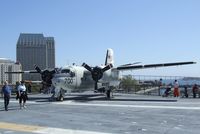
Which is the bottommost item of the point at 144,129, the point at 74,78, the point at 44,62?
the point at 144,129

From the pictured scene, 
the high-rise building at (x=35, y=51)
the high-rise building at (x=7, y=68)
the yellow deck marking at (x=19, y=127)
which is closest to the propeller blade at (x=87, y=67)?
the yellow deck marking at (x=19, y=127)

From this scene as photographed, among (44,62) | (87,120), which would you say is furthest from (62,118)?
(44,62)

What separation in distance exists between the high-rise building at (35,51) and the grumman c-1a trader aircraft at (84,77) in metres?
119

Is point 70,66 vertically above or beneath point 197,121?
above

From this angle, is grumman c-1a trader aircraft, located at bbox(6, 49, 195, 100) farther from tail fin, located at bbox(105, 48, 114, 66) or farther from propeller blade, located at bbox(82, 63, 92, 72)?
tail fin, located at bbox(105, 48, 114, 66)

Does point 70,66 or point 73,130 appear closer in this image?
point 73,130

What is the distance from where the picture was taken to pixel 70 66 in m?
34.2

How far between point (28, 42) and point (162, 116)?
156082 mm

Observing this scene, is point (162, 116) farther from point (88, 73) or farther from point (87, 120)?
point (88, 73)

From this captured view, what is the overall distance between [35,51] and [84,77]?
13054cm

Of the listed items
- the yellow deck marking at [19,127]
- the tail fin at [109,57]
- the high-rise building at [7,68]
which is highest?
the high-rise building at [7,68]

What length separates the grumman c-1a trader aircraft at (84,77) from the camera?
32625mm

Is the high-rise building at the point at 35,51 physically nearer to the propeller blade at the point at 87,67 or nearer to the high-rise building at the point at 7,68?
the high-rise building at the point at 7,68

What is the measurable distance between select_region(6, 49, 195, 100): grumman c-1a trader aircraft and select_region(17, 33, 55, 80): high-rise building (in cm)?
11947
